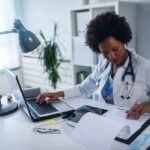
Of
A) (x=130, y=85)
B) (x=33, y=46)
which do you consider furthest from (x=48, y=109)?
(x=130, y=85)

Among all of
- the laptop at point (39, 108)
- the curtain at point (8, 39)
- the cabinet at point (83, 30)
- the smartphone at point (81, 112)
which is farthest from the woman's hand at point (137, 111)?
the curtain at point (8, 39)

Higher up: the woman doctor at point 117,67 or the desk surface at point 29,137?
the woman doctor at point 117,67

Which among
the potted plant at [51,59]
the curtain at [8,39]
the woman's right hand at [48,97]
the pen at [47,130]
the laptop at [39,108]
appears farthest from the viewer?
the curtain at [8,39]

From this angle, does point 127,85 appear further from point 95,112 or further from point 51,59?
point 51,59

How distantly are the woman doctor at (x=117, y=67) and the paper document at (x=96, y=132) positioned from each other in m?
0.49

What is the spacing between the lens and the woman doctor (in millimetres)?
1523

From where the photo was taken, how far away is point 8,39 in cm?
392

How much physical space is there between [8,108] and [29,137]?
472mm

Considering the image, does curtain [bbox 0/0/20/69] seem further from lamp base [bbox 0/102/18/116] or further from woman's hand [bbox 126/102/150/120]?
woman's hand [bbox 126/102/150/120]

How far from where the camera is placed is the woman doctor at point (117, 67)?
1.52 meters

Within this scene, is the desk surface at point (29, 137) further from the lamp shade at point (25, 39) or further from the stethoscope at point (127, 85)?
the lamp shade at point (25, 39)

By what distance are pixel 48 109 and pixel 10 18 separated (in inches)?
109

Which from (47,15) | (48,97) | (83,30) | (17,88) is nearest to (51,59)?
(83,30)

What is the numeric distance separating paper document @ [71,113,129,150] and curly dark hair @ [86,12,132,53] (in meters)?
0.66
